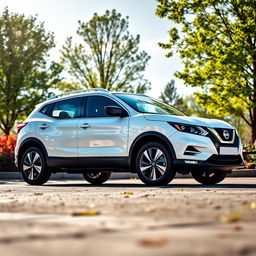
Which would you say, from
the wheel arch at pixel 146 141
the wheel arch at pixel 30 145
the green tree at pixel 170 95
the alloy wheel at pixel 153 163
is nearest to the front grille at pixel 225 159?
the wheel arch at pixel 146 141

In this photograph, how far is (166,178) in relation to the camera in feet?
34.9

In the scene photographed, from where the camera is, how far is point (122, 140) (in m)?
11.3

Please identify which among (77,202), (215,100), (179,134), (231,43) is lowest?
(77,202)

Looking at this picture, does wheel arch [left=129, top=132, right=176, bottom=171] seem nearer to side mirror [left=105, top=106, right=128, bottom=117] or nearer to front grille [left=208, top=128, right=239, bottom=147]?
side mirror [left=105, top=106, right=128, bottom=117]

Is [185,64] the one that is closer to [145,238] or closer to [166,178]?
[166,178]

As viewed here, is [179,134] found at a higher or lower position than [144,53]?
lower

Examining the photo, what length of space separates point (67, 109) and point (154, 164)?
252cm

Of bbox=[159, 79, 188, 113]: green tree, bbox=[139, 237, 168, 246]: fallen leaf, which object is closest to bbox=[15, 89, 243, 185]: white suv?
bbox=[139, 237, 168, 246]: fallen leaf

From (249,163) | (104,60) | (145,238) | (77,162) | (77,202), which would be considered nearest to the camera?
(145,238)

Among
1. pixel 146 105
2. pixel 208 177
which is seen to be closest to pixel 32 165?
pixel 146 105

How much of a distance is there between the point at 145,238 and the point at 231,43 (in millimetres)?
25578

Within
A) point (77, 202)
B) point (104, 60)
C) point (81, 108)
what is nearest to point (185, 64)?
point (104, 60)

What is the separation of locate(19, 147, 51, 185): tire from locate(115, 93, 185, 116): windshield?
2.16m

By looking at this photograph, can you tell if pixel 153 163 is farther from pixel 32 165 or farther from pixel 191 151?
pixel 32 165
